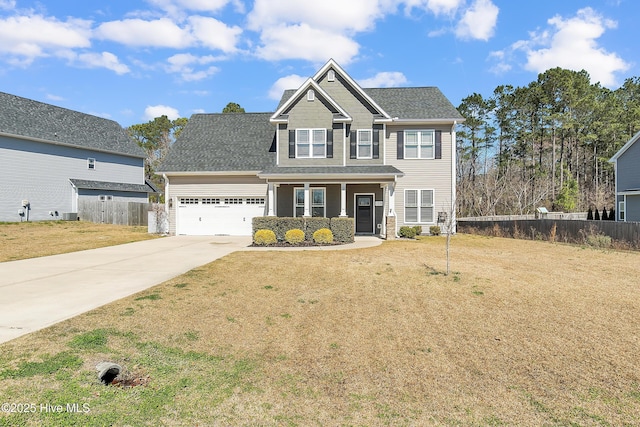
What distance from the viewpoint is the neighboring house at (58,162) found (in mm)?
26234

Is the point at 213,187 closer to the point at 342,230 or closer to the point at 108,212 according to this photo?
the point at 342,230

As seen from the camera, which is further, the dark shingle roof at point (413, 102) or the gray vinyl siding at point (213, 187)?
the gray vinyl siding at point (213, 187)

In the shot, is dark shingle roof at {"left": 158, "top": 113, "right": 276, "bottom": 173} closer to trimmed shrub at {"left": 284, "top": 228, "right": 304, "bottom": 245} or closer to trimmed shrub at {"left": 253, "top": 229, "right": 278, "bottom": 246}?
trimmed shrub at {"left": 253, "top": 229, "right": 278, "bottom": 246}

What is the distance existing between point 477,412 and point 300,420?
70.0 inches

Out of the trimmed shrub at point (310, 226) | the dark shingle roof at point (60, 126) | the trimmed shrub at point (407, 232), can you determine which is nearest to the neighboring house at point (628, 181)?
the trimmed shrub at point (407, 232)

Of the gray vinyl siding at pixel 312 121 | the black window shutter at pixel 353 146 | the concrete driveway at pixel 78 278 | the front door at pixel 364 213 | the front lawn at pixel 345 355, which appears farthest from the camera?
the front door at pixel 364 213

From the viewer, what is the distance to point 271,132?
23.4 m

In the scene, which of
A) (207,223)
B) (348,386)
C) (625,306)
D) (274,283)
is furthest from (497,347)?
(207,223)

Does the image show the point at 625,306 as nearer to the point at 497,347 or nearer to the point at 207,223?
the point at 497,347

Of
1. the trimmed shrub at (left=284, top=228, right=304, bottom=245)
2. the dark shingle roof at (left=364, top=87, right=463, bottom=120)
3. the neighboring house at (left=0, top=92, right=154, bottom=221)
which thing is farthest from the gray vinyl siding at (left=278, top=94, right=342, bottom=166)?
the neighboring house at (left=0, top=92, right=154, bottom=221)

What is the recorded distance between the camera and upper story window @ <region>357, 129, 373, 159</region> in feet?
67.4

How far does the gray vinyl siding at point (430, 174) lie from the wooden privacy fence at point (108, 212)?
21318mm

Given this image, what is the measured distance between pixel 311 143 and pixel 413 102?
289 inches

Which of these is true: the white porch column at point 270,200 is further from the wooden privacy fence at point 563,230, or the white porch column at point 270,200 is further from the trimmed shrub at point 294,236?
the wooden privacy fence at point 563,230
